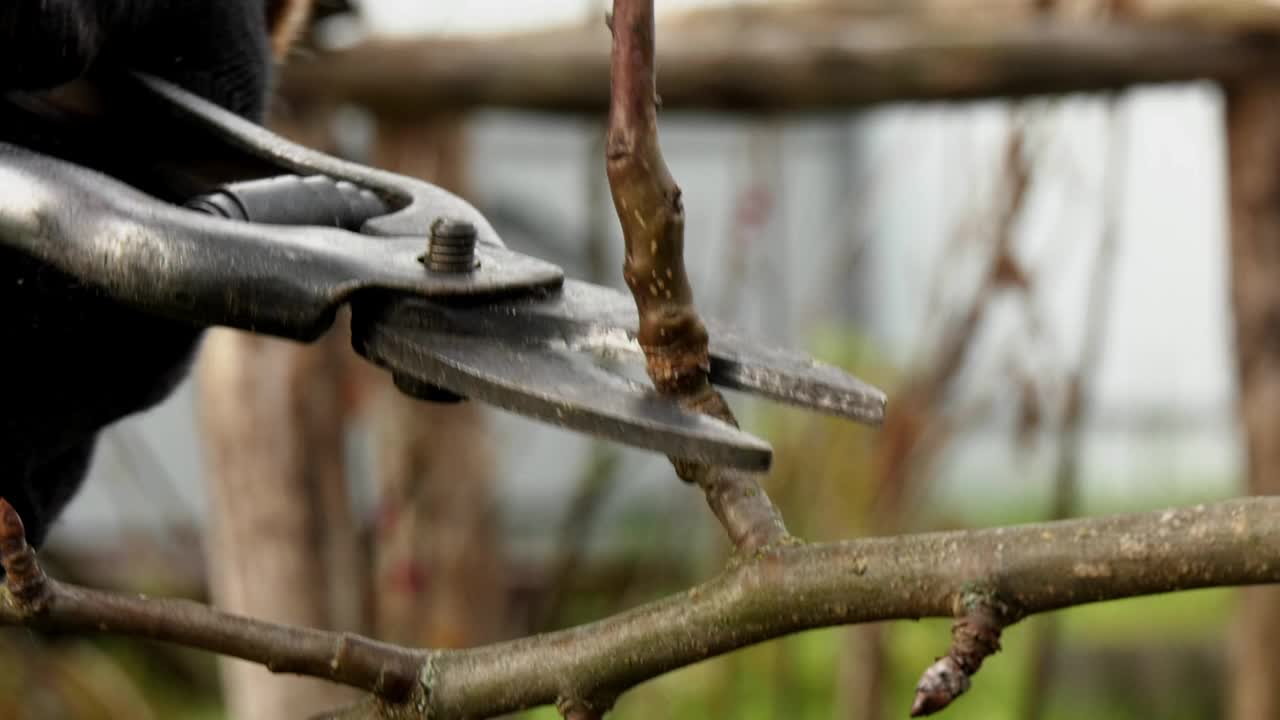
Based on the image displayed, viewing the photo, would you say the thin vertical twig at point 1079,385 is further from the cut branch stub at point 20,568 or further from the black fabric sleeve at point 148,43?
the cut branch stub at point 20,568

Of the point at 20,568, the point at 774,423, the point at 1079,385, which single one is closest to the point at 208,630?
the point at 20,568

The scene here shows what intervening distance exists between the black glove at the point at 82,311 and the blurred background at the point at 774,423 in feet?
0.90

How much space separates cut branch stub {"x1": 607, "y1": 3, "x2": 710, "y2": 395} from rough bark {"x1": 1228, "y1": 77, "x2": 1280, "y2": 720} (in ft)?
4.11

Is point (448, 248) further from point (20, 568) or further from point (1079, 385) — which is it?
point (1079, 385)

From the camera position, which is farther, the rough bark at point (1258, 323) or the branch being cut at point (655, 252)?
the rough bark at point (1258, 323)

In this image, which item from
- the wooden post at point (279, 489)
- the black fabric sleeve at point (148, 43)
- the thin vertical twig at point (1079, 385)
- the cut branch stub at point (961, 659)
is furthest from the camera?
the thin vertical twig at point (1079, 385)

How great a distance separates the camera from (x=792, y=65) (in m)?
1.69

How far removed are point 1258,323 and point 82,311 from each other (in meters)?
1.31

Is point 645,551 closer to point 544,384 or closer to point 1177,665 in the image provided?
point 1177,665

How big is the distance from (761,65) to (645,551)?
1773 mm

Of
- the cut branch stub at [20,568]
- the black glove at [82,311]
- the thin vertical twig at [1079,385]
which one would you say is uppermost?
the thin vertical twig at [1079,385]

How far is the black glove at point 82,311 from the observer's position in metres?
0.66

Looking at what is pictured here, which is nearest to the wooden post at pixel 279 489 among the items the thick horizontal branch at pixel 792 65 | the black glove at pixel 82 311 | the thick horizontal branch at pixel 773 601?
the thick horizontal branch at pixel 792 65

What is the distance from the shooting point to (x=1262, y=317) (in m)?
1.67
